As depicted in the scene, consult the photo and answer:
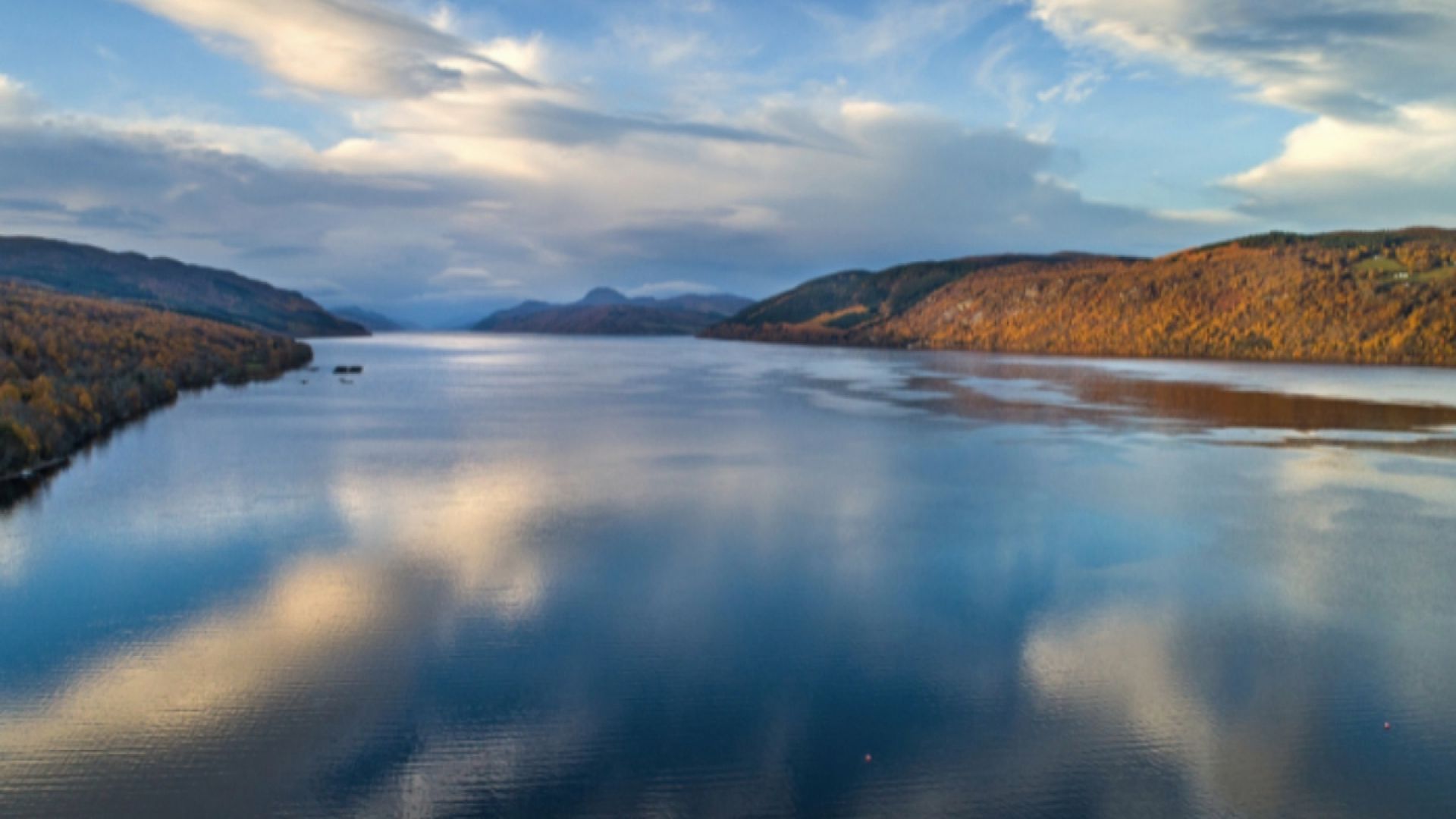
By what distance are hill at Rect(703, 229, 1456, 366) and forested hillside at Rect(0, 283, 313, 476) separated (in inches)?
3533

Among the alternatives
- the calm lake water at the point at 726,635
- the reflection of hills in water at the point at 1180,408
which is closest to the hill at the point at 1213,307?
the reflection of hills in water at the point at 1180,408

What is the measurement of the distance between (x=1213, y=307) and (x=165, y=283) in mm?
185760

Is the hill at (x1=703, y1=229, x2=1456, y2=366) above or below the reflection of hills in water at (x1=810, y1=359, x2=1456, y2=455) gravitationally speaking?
above

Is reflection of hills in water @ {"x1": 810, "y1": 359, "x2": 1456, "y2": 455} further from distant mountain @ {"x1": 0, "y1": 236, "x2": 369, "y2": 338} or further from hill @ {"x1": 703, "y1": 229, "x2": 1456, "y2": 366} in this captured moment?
distant mountain @ {"x1": 0, "y1": 236, "x2": 369, "y2": 338}

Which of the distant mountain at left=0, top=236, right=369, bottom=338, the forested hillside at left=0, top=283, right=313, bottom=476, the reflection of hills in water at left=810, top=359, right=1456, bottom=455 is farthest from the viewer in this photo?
the distant mountain at left=0, top=236, right=369, bottom=338

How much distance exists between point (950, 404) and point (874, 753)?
3320 centimetres

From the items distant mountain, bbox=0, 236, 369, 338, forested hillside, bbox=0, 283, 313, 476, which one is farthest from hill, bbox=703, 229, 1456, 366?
distant mountain, bbox=0, 236, 369, 338

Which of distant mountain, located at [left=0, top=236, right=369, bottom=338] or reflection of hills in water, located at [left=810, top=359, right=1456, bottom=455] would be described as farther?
distant mountain, located at [left=0, top=236, right=369, bottom=338]

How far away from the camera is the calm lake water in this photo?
6.98 metres

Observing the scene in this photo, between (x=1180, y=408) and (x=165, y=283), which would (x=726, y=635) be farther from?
(x=165, y=283)

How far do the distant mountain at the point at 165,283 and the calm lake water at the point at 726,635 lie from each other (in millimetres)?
132810

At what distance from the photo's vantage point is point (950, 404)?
128ft

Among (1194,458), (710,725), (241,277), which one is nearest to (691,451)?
(1194,458)

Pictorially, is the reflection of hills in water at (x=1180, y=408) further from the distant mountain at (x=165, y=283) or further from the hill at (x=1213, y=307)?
the distant mountain at (x=165, y=283)
